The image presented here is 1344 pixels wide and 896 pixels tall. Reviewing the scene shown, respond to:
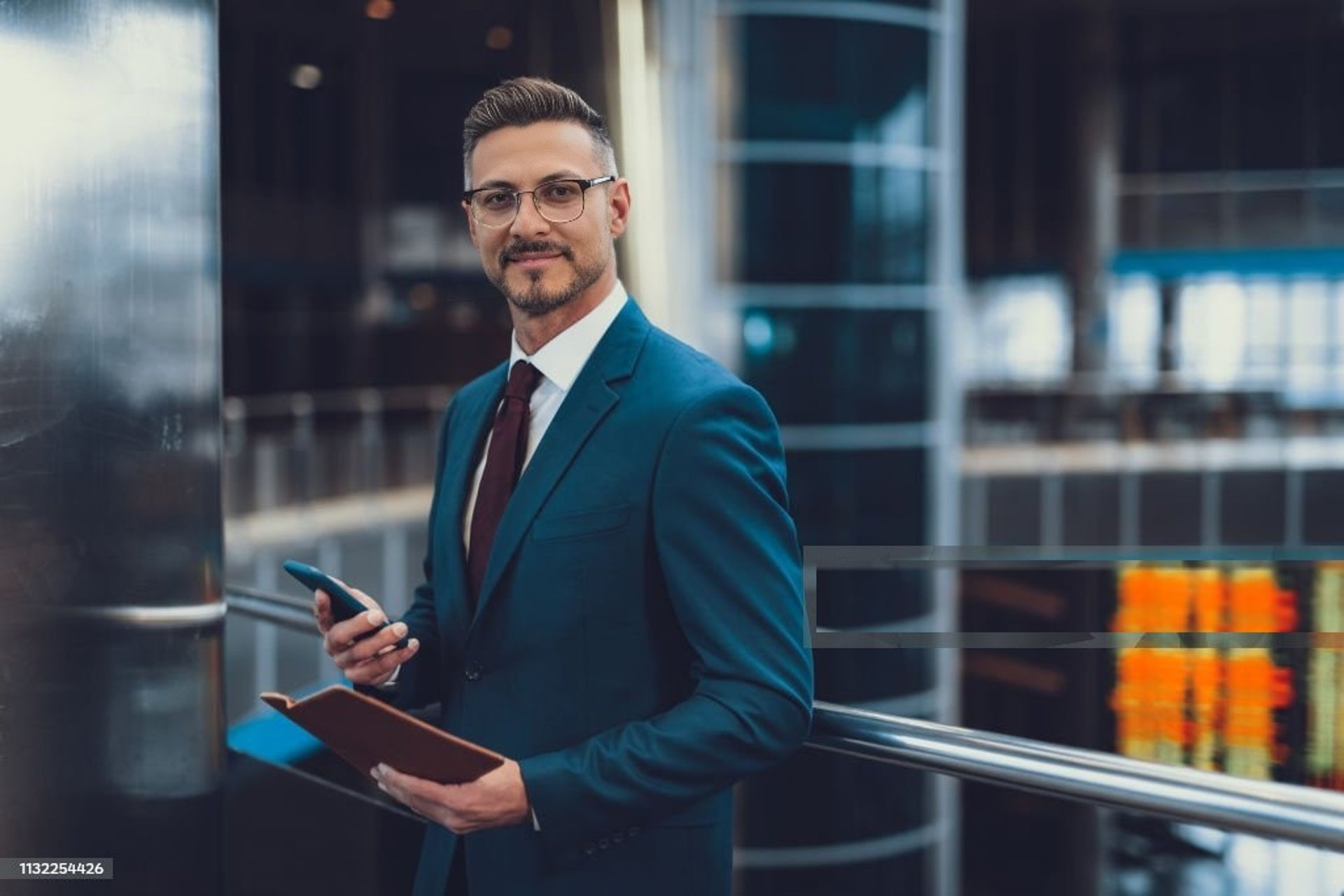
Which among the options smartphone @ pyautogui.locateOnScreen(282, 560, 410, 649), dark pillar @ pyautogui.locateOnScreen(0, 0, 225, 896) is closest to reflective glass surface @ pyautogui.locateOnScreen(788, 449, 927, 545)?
dark pillar @ pyautogui.locateOnScreen(0, 0, 225, 896)

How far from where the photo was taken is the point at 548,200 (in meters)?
1.82

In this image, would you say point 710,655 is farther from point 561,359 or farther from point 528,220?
point 528,220

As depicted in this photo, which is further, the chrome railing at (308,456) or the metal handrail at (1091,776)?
the chrome railing at (308,456)

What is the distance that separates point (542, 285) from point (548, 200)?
0.11 metres

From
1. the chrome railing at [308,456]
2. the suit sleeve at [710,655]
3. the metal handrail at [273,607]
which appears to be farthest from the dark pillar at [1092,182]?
the suit sleeve at [710,655]

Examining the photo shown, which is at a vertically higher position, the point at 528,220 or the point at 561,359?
the point at 528,220

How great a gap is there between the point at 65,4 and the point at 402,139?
23817 millimetres

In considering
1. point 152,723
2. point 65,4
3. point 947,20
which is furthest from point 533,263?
point 947,20

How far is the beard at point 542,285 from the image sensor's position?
182 centimetres

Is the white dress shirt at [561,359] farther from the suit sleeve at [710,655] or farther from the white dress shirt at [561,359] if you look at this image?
the suit sleeve at [710,655]

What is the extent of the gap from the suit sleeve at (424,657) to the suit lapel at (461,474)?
0.03 meters

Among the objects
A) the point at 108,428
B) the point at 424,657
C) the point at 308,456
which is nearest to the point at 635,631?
the point at 424,657

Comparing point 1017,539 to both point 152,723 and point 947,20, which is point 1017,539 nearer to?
point 947,20

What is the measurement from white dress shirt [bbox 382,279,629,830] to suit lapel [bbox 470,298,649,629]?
0.03 metres
